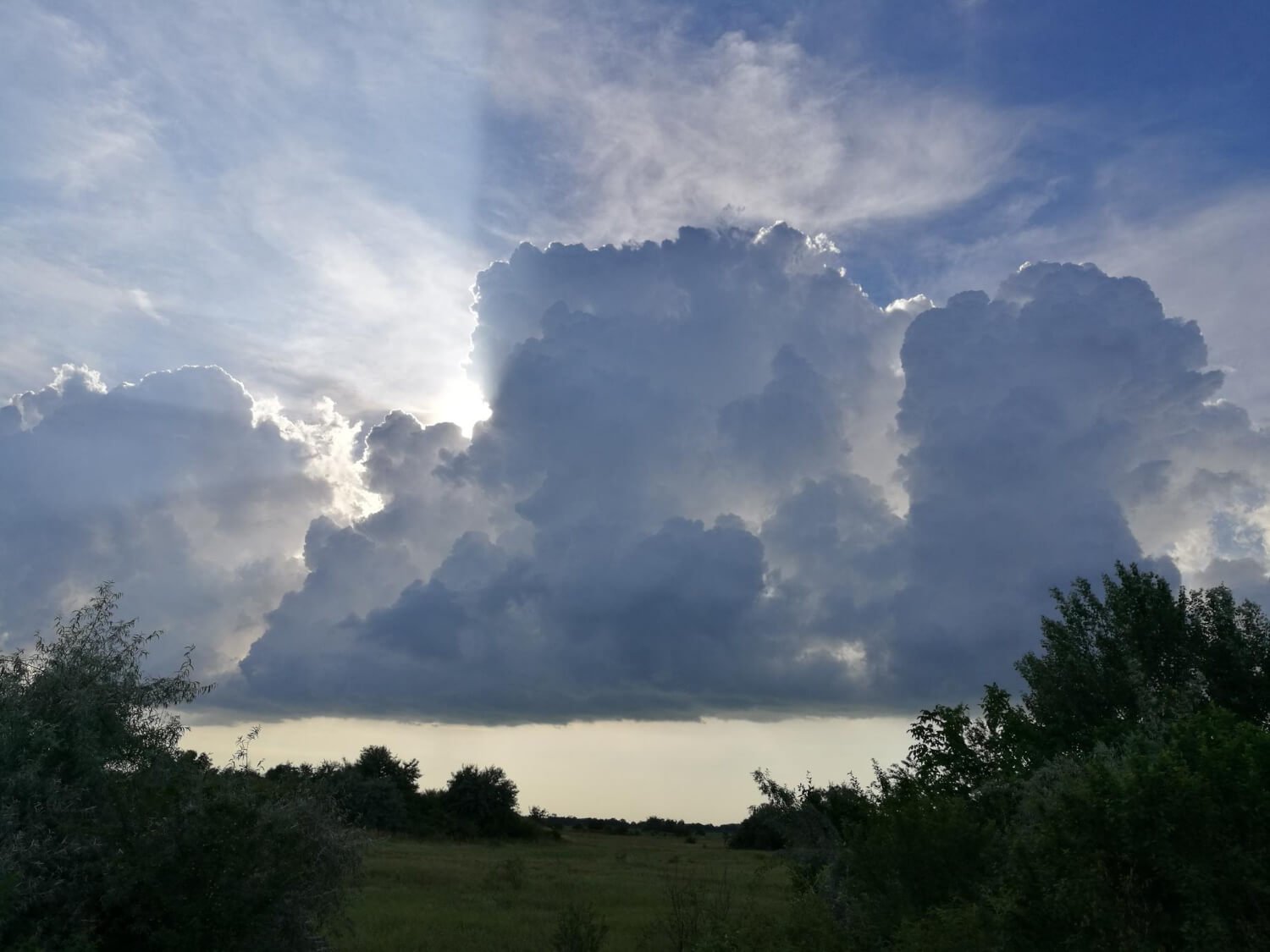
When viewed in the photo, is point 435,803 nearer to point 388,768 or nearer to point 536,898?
point 388,768

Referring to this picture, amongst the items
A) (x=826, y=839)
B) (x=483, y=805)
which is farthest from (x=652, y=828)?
(x=826, y=839)

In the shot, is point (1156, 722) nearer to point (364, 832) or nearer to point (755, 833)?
point (364, 832)

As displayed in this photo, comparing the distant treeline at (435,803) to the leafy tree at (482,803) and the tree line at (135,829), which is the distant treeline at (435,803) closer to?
the leafy tree at (482,803)

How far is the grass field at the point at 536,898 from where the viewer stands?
24.4m

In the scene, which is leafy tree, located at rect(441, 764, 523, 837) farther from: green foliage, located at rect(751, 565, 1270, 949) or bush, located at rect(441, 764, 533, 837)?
green foliage, located at rect(751, 565, 1270, 949)

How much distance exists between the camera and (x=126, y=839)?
1606 centimetres

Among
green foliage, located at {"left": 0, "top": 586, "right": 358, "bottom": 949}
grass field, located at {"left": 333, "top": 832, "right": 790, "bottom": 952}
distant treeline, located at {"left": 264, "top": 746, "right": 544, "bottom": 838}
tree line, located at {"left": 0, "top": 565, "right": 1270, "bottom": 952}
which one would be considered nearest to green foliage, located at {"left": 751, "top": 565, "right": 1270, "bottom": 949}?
tree line, located at {"left": 0, "top": 565, "right": 1270, "bottom": 952}

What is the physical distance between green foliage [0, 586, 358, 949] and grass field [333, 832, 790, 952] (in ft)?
9.20

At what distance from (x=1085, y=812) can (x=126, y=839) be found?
1455 centimetres

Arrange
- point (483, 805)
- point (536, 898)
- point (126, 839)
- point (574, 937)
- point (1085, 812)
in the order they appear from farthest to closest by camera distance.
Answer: point (483, 805), point (536, 898), point (574, 937), point (126, 839), point (1085, 812)

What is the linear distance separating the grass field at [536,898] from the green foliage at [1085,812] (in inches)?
93.1

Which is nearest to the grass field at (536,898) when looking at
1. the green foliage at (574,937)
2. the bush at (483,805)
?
the green foliage at (574,937)

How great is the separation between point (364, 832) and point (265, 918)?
2.86 metres

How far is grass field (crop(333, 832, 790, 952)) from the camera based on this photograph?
24422 mm
